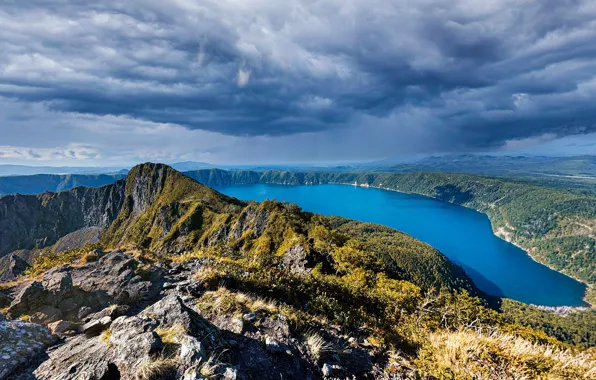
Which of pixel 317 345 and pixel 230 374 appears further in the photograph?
pixel 317 345

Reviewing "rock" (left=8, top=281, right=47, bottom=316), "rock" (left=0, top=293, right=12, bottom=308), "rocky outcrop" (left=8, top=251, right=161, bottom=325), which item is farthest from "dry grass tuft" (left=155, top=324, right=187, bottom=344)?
"rock" (left=0, top=293, right=12, bottom=308)

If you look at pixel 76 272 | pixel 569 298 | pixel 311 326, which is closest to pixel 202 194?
pixel 76 272

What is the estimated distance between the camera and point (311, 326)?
33.3ft

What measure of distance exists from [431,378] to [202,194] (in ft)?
532

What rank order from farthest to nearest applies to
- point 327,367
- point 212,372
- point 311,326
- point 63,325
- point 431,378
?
point 311,326 < point 63,325 < point 327,367 < point 431,378 < point 212,372

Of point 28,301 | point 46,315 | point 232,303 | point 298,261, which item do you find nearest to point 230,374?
point 232,303

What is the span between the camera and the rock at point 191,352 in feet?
19.7

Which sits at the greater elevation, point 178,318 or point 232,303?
point 178,318

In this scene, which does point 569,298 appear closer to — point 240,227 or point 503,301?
point 503,301

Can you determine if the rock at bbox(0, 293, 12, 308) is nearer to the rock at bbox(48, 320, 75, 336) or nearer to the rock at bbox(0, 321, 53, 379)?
the rock at bbox(48, 320, 75, 336)

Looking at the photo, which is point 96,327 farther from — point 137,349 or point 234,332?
point 234,332

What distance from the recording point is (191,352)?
242 inches

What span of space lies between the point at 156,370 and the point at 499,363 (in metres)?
8.38

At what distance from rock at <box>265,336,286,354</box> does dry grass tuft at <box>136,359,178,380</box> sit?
3.00m
